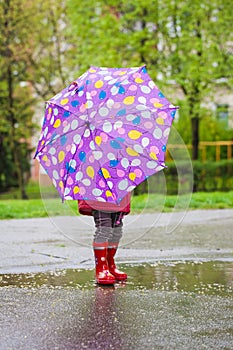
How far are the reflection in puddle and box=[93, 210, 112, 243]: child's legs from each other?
40 cm

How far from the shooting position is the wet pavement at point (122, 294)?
4.66 meters

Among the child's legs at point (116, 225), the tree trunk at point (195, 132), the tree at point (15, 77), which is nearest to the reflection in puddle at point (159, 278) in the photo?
the child's legs at point (116, 225)

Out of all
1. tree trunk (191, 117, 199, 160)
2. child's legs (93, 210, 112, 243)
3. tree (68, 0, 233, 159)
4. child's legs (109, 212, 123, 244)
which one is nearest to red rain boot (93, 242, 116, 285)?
child's legs (93, 210, 112, 243)

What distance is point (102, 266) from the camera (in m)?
6.49

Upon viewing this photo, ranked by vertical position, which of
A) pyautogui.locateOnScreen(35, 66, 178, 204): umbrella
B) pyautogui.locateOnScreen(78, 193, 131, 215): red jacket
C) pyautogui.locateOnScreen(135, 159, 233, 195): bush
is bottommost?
pyautogui.locateOnScreen(135, 159, 233, 195): bush

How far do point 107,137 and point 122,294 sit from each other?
4.15ft

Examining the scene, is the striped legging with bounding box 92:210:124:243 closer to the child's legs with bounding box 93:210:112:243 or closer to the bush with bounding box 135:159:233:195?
the child's legs with bounding box 93:210:112:243

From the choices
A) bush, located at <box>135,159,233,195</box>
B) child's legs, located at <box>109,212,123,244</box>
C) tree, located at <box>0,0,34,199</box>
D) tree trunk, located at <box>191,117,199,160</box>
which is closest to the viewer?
child's legs, located at <box>109,212,123,244</box>

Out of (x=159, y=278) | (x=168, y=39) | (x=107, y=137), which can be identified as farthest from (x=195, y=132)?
(x=107, y=137)

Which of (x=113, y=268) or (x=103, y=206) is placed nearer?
(x=103, y=206)

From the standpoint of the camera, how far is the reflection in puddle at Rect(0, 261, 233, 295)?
6301mm

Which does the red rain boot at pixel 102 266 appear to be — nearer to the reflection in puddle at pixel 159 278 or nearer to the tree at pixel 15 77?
the reflection in puddle at pixel 159 278

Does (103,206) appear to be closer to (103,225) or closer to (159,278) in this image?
(103,225)

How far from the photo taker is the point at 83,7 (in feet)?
74.8
